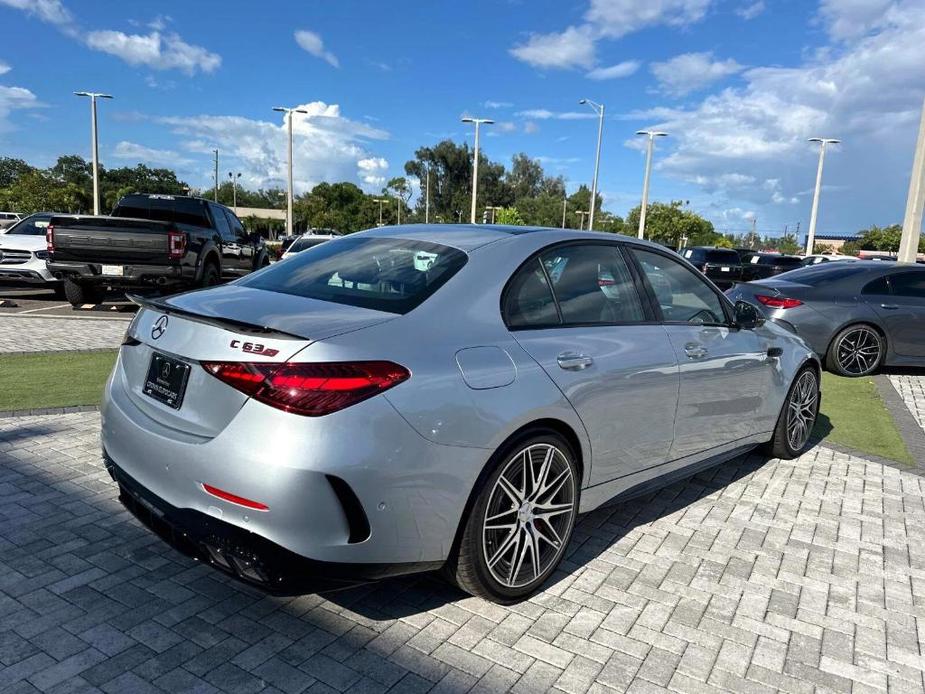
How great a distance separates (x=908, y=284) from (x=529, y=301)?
827cm

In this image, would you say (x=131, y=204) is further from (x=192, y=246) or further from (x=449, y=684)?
(x=449, y=684)

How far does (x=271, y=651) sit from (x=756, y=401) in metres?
3.38

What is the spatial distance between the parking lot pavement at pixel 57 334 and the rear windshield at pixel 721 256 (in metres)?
16.2

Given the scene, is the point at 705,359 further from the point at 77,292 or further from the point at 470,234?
the point at 77,292

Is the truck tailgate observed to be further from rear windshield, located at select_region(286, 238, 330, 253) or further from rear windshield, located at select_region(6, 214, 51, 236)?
rear windshield, located at select_region(286, 238, 330, 253)

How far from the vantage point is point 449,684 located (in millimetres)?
2434

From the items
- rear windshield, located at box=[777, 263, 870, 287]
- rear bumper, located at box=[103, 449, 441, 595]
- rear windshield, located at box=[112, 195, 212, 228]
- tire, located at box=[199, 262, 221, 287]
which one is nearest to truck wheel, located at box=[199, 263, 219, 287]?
tire, located at box=[199, 262, 221, 287]

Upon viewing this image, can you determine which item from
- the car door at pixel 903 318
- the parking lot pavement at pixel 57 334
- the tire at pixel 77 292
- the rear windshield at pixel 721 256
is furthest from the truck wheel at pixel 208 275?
the rear windshield at pixel 721 256

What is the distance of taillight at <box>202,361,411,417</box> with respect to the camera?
2260 mm

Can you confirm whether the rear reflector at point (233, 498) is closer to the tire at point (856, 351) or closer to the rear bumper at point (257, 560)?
the rear bumper at point (257, 560)

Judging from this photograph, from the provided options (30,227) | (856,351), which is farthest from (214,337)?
(30,227)

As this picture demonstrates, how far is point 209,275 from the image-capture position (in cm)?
1233

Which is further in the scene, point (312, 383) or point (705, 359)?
point (705, 359)

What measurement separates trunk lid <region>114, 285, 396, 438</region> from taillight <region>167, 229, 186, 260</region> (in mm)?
8403
